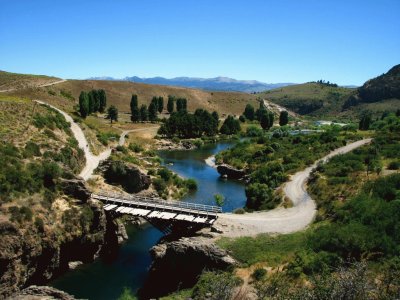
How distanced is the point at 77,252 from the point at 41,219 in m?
7.31

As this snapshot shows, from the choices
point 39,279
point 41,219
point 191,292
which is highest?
point 41,219

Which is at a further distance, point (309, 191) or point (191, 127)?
point (191, 127)

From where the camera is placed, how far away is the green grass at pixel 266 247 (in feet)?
127

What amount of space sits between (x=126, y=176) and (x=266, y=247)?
1426 inches

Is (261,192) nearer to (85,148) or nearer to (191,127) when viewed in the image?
(85,148)

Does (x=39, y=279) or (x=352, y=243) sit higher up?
(x=352, y=243)

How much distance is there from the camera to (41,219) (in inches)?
1761

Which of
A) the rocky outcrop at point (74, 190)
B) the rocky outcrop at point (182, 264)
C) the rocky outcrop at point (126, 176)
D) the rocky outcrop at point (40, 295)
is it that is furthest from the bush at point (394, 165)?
the rocky outcrop at point (40, 295)

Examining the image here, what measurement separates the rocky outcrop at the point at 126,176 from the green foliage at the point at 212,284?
3513 centimetres

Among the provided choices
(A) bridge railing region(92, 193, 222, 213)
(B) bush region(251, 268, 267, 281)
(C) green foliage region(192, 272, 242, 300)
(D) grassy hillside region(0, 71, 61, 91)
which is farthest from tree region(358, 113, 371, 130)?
(D) grassy hillside region(0, 71, 61, 91)

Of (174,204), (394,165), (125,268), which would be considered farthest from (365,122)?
(125,268)

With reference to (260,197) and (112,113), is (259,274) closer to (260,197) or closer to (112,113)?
(260,197)

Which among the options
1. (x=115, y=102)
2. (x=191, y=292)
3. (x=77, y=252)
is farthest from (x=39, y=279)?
(x=115, y=102)

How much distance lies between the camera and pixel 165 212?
52.0 metres
